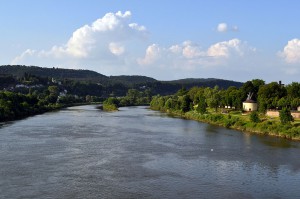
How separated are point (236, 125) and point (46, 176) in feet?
124

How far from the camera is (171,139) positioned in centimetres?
4916

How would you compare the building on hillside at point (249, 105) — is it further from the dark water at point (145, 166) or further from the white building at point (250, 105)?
the dark water at point (145, 166)

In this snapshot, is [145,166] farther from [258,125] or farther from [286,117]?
[258,125]

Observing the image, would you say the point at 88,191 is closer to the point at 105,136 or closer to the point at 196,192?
the point at 196,192

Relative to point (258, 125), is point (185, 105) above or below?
above

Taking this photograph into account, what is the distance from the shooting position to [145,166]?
33.1m

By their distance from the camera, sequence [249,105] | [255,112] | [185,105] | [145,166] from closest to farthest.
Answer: [145,166] < [255,112] < [249,105] < [185,105]

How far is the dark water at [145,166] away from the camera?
86.2 feet

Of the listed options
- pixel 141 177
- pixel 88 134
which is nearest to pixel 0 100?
pixel 88 134

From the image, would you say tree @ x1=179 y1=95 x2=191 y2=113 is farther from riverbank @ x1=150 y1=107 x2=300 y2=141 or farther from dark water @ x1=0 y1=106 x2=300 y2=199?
dark water @ x1=0 y1=106 x2=300 y2=199

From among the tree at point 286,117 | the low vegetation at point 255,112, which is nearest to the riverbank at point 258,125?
the low vegetation at point 255,112

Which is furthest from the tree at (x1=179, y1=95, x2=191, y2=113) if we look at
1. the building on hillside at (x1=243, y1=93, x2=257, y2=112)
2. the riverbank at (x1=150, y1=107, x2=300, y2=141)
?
the building on hillside at (x1=243, y1=93, x2=257, y2=112)

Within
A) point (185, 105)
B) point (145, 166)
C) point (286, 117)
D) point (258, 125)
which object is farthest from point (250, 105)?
point (145, 166)

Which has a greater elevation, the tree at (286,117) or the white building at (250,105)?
the white building at (250,105)
